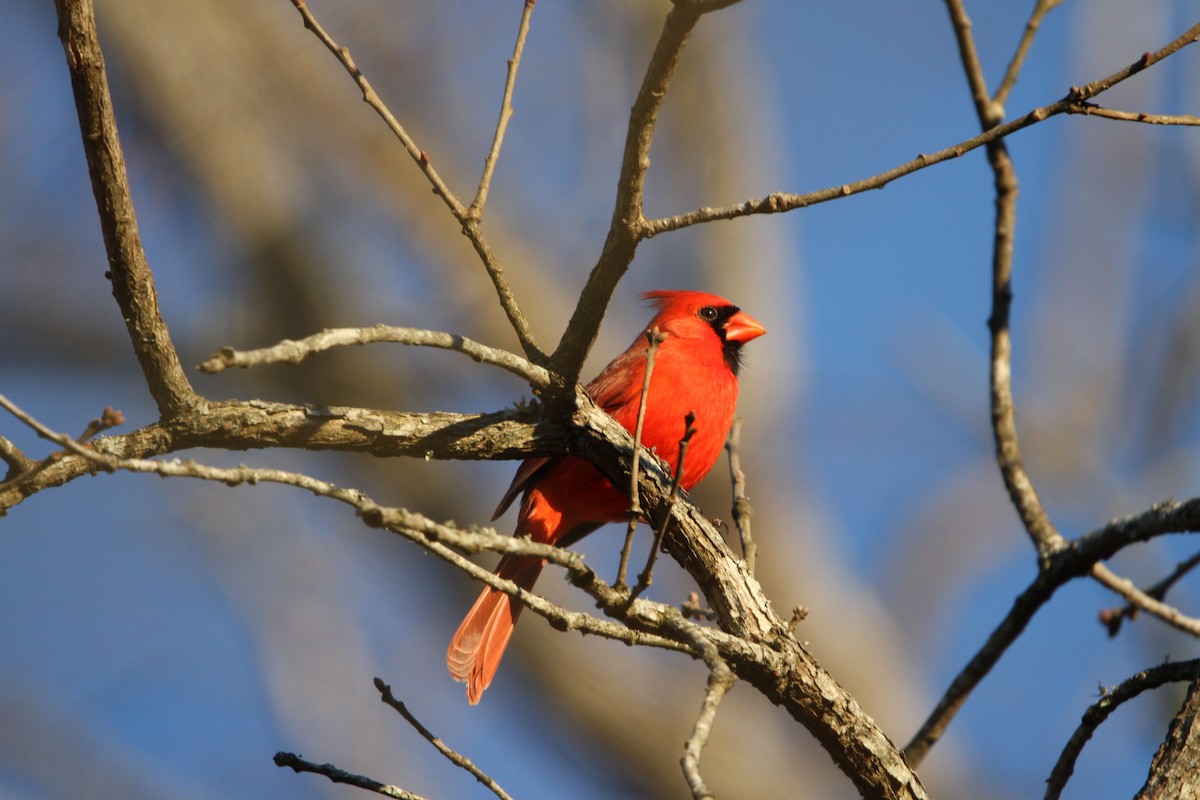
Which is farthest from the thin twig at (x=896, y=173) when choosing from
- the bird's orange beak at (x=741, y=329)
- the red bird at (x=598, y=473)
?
the bird's orange beak at (x=741, y=329)

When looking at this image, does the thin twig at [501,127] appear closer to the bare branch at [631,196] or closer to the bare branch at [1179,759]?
the bare branch at [631,196]

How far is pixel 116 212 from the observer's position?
1.93m

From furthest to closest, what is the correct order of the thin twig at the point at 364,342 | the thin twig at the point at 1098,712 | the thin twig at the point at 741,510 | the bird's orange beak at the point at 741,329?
the bird's orange beak at the point at 741,329 → the thin twig at the point at 741,510 → the thin twig at the point at 1098,712 → the thin twig at the point at 364,342

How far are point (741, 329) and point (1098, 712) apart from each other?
93.1 inches

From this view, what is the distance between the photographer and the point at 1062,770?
7.61ft

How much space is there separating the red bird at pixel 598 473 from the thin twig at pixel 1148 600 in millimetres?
1243

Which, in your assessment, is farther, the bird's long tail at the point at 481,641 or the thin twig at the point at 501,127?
the bird's long tail at the point at 481,641

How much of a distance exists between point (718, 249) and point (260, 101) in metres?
3.06

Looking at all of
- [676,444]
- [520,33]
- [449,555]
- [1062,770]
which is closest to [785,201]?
[520,33]

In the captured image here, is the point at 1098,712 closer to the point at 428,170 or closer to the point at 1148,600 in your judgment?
the point at 1148,600

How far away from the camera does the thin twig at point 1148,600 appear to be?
8.25 ft

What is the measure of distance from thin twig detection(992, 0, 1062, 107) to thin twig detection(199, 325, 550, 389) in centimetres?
194

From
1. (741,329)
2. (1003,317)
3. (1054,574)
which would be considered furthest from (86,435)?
(741,329)

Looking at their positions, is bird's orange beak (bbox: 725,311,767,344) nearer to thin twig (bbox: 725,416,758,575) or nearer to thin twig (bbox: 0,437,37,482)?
thin twig (bbox: 725,416,758,575)
